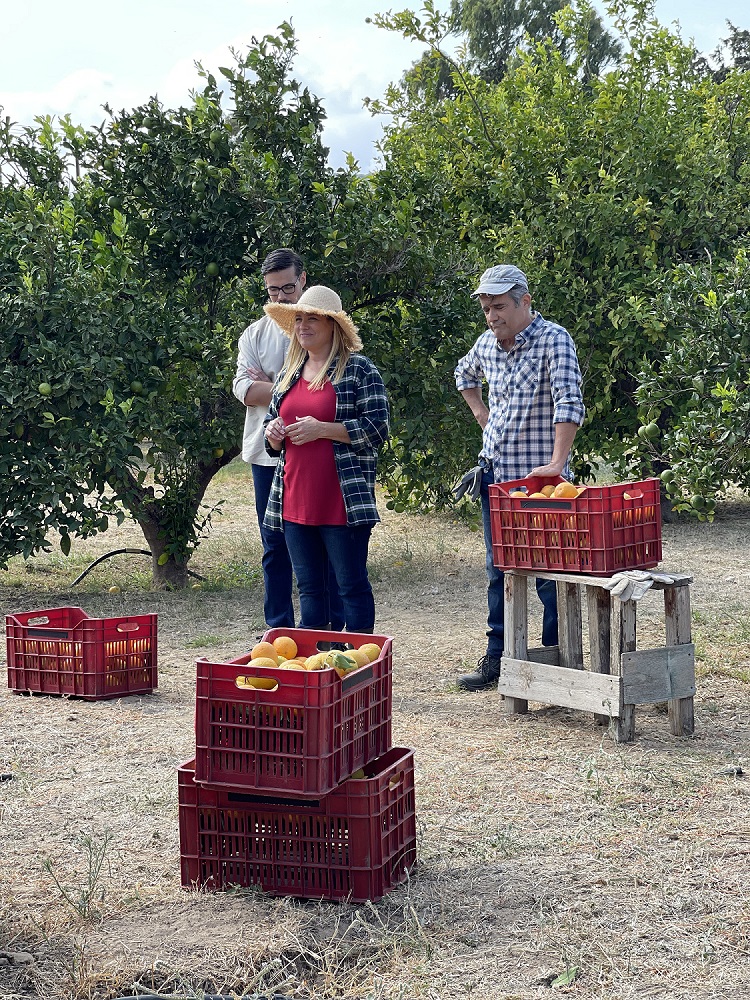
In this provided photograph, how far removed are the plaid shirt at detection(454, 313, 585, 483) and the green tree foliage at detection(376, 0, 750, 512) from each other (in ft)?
16.2

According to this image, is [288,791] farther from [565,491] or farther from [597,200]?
[597,200]

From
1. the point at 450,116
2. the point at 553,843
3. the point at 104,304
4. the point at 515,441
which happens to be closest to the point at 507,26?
the point at 450,116

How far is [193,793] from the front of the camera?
3551mm

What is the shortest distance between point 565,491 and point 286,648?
1.83m

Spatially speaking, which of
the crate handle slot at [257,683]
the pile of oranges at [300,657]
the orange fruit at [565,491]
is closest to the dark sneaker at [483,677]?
the orange fruit at [565,491]

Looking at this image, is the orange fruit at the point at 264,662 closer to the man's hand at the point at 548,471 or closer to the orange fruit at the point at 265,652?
the orange fruit at the point at 265,652

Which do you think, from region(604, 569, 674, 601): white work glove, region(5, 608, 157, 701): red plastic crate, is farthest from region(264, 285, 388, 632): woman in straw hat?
region(5, 608, 157, 701): red plastic crate

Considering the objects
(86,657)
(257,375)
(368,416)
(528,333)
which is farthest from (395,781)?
(257,375)

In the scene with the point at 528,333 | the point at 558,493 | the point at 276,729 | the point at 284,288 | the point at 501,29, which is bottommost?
the point at 276,729

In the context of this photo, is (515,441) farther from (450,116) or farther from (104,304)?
(450,116)

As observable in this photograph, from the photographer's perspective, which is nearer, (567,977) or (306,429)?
(567,977)

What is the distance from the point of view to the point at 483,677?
19.9ft

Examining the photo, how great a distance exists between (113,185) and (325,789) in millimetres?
6785

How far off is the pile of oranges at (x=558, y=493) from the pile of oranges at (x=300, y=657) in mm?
1520
